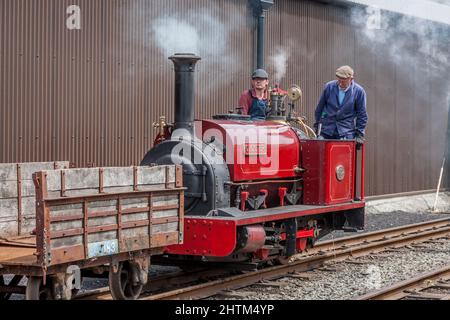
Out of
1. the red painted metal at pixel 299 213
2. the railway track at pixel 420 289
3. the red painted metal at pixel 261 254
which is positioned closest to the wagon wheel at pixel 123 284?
the red painted metal at pixel 299 213

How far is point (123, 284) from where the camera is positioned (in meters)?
8.02

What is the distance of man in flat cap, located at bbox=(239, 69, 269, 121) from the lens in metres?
10.8

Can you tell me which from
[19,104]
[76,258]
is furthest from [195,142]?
[19,104]

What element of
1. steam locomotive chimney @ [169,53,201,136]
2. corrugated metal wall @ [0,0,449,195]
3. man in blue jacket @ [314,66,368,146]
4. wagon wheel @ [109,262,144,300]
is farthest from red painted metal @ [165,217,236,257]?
corrugated metal wall @ [0,0,449,195]

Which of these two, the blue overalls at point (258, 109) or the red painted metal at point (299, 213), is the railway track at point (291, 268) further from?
the blue overalls at point (258, 109)

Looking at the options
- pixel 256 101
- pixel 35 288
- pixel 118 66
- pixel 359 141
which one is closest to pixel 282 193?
pixel 256 101

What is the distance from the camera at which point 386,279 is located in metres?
10.1

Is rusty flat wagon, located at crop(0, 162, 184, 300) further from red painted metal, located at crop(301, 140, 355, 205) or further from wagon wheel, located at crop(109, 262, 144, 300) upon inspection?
red painted metal, located at crop(301, 140, 355, 205)

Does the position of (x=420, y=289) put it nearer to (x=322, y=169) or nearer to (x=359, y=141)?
(x=322, y=169)

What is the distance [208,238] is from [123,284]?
1.11 m

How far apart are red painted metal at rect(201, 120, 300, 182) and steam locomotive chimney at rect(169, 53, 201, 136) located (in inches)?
10.4

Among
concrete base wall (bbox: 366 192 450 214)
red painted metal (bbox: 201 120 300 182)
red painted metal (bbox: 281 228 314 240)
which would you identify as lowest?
concrete base wall (bbox: 366 192 450 214)
